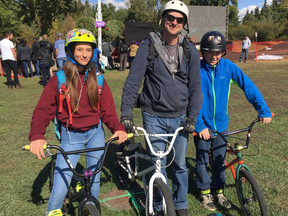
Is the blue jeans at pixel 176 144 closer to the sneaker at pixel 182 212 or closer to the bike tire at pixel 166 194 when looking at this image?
the sneaker at pixel 182 212

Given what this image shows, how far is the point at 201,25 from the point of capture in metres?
35.0

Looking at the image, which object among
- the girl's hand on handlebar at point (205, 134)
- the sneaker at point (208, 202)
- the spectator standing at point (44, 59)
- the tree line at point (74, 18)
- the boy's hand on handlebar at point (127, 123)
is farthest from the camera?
the tree line at point (74, 18)

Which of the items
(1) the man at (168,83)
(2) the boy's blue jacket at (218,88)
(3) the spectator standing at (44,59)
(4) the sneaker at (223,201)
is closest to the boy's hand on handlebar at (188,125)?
(1) the man at (168,83)

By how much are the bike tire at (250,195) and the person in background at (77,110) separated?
1.43 meters

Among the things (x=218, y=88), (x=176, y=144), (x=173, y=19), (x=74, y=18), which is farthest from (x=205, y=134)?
(x=74, y=18)

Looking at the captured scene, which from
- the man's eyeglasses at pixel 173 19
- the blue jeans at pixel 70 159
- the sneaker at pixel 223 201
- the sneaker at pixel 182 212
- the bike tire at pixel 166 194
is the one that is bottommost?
the sneaker at pixel 223 201

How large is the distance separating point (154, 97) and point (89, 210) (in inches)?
50.4

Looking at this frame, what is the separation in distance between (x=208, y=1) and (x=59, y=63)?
168 feet

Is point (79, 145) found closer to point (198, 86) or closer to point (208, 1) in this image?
point (198, 86)

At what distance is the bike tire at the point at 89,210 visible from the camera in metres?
2.41

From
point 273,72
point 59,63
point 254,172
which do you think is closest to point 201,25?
point 273,72

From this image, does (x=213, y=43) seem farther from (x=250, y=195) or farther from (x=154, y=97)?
(x=250, y=195)

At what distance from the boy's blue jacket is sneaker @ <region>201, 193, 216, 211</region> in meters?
0.89

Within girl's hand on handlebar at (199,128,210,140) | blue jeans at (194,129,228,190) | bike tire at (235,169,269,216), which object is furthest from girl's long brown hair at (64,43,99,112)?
bike tire at (235,169,269,216)
